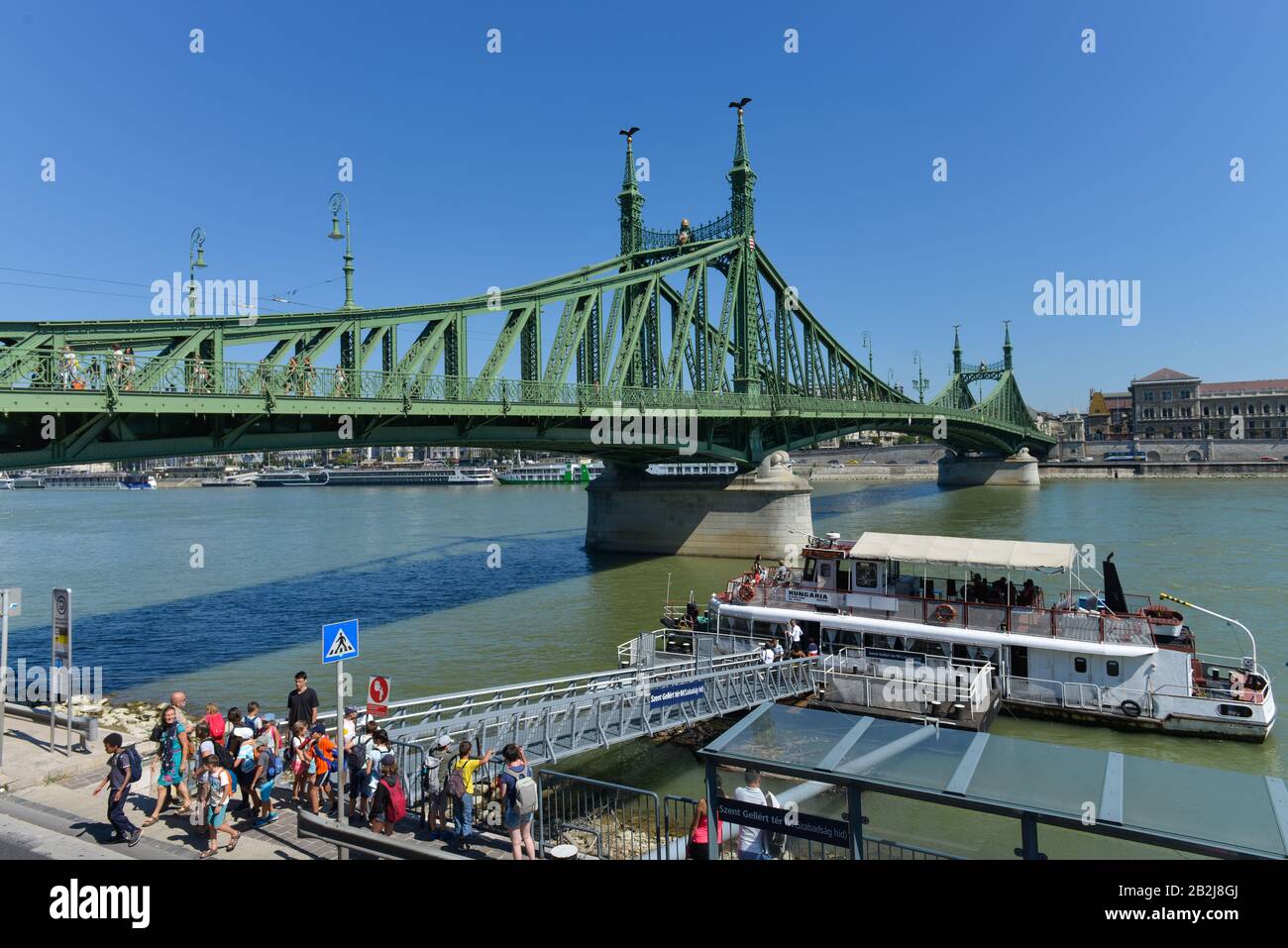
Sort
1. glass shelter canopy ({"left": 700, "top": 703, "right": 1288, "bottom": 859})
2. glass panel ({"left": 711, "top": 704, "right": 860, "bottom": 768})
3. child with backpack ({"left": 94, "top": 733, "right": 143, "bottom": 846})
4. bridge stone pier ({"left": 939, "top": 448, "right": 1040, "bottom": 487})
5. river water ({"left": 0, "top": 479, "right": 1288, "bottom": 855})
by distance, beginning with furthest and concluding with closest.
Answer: bridge stone pier ({"left": 939, "top": 448, "right": 1040, "bottom": 487}), river water ({"left": 0, "top": 479, "right": 1288, "bottom": 855}), child with backpack ({"left": 94, "top": 733, "right": 143, "bottom": 846}), glass panel ({"left": 711, "top": 704, "right": 860, "bottom": 768}), glass shelter canopy ({"left": 700, "top": 703, "right": 1288, "bottom": 859})

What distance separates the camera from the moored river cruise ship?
60.3 ft

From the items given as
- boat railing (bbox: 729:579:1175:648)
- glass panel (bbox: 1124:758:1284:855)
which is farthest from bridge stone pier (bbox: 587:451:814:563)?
glass panel (bbox: 1124:758:1284:855)

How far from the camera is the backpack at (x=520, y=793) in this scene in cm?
881

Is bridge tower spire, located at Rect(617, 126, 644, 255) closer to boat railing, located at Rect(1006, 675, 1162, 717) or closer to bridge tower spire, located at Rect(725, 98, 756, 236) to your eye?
bridge tower spire, located at Rect(725, 98, 756, 236)

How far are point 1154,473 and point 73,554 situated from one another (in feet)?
442

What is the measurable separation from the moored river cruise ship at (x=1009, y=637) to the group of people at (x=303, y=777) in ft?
39.6

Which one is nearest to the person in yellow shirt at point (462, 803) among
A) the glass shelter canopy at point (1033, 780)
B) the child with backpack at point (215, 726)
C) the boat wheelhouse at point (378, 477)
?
the glass shelter canopy at point (1033, 780)

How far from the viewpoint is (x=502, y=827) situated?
983 centimetres

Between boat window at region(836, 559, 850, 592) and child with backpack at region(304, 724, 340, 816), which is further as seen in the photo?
boat window at region(836, 559, 850, 592)

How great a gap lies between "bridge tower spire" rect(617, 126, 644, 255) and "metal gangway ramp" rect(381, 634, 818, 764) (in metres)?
49.3

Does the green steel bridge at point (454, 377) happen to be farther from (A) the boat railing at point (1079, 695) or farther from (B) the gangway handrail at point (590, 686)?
(A) the boat railing at point (1079, 695)

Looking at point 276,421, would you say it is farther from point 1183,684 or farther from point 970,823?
point 1183,684

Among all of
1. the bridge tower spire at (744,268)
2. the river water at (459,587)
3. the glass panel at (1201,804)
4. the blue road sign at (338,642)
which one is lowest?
the river water at (459,587)

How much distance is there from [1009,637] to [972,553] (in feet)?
7.09
